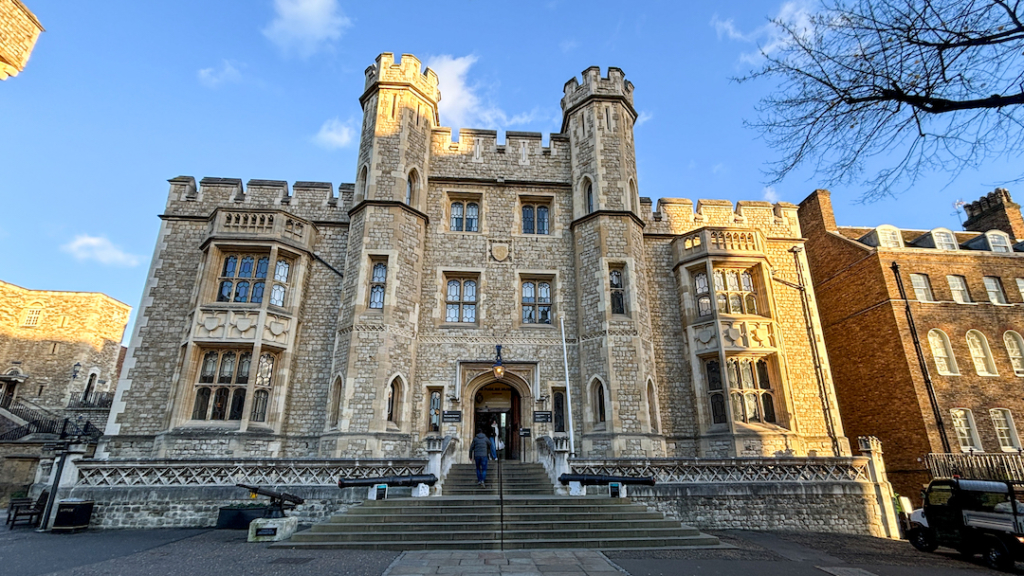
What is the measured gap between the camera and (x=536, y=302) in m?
16.0

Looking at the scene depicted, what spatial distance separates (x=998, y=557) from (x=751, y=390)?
6881 millimetres

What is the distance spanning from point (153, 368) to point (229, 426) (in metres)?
3.33

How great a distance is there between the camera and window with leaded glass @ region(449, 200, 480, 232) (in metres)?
16.9

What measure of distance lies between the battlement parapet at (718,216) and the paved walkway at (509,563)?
40.4 ft

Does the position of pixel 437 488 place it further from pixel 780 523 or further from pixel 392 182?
pixel 392 182

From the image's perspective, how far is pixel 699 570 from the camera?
22.2 ft

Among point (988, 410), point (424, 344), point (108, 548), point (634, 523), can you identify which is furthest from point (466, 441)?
point (988, 410)

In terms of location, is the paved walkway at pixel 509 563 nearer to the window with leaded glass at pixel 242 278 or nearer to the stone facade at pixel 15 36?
the stone facade at pixel 15 36

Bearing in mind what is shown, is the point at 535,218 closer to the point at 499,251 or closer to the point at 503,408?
the point at 499,251

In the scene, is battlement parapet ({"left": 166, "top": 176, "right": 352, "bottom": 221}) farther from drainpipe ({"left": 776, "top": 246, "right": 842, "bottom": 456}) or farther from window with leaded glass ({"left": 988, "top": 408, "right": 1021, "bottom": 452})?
window with leaded glass ({"left": 988, "top": 408, "right": 1021, "bottom": 452})

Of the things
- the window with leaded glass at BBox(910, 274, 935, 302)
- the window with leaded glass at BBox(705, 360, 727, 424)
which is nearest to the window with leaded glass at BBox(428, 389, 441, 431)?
the window with leaded glass at BBox(705, 360, 727, 424)

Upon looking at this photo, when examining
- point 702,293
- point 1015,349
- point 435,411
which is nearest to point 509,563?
point 435,411

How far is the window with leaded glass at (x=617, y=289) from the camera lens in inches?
595

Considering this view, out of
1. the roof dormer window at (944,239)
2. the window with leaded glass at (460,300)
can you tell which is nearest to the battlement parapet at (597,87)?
the window with leaded glass at (460,300)
